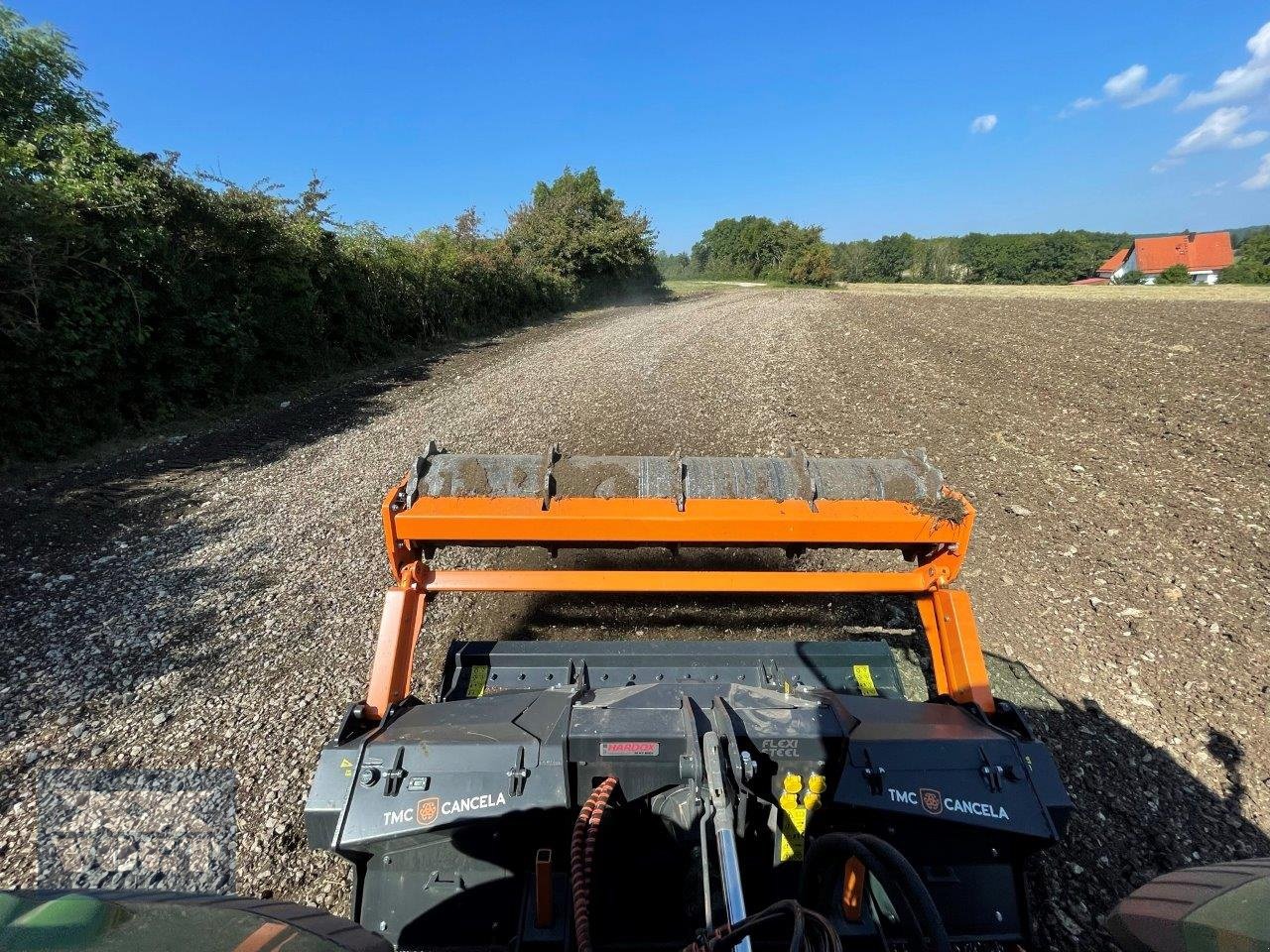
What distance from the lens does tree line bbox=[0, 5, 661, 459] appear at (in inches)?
307

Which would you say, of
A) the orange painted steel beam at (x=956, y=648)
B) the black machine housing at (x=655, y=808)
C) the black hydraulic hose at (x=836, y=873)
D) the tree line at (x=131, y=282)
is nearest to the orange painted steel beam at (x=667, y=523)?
the orange painted steel beam at (x=956, y=648)

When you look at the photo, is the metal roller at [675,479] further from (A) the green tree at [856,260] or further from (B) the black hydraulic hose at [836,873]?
(A) the green tree at [856,260]

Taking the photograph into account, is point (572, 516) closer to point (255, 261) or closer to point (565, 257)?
point (255, 261)

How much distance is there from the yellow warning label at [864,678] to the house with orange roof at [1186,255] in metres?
80.1

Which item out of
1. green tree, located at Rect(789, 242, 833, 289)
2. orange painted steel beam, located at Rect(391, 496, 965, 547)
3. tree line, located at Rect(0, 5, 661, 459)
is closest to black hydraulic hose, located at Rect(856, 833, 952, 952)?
orange painted steel beam, located at Rect(391, 496, 965, 547)

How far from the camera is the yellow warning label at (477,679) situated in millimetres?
3160

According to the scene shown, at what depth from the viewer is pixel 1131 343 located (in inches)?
553

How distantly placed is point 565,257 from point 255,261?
73.4 feet

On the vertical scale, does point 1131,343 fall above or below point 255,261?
below

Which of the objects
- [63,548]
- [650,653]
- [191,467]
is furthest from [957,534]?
[191,467]

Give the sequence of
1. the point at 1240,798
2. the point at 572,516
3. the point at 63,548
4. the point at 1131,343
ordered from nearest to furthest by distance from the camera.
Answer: the point at 572,516, the point at 1240,798, the point at 63,548, the point at 1131,343

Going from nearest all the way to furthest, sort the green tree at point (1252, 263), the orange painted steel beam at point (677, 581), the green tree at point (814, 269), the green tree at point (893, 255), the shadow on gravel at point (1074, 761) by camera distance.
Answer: the shadow on gravel at point (1074, 761), the orange painted steel beam at point (677, 581), the green tree at point (814, 269), the green tree at point (1252, 263), the green tree at point (893, 255)

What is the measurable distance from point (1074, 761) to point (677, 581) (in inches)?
104

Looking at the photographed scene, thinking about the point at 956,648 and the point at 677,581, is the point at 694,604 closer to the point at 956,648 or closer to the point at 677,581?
the point at 677,581
